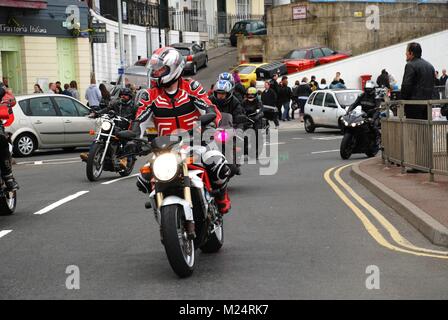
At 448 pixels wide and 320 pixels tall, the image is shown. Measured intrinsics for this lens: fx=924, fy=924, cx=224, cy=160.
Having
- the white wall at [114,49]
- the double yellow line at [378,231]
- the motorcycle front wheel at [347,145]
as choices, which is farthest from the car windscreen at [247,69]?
the double yellow line at [378,231]

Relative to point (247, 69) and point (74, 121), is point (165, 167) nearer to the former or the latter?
point (74, 121)

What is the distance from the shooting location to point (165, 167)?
737cm

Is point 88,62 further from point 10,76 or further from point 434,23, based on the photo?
point 434,23

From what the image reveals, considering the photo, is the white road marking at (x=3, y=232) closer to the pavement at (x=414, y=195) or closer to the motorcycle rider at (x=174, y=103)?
the motorcycle rider at (x=174, y=103)

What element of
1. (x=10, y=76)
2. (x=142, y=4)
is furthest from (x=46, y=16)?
(x=142, y=4)

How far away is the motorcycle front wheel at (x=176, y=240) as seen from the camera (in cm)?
716

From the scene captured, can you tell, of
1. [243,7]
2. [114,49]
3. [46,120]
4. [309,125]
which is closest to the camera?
[46,120]

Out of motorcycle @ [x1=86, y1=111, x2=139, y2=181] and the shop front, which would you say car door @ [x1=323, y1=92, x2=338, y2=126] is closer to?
the shop front

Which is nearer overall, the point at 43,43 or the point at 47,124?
the point at 47,124

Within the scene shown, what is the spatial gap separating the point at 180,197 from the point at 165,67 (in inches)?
53.1

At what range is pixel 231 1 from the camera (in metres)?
63.5

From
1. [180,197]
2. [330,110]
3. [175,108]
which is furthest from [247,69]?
[180,197]

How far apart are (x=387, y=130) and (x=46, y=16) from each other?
79.0 feet

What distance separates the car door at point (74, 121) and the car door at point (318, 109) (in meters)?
9.63
